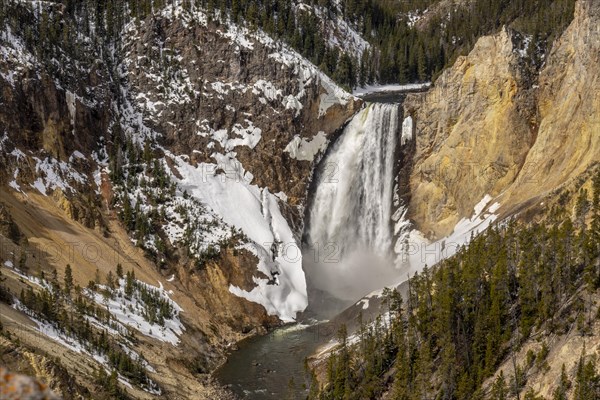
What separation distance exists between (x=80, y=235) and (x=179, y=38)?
99.1 feet

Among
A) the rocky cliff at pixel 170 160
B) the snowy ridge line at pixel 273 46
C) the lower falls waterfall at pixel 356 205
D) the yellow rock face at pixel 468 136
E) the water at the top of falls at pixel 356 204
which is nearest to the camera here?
the rocky cliff at pixel 170 160

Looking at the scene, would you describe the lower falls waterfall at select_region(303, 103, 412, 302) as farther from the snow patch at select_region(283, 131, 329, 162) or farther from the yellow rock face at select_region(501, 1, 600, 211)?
the yellow rock face at select_region(501, 1, 600, 211)

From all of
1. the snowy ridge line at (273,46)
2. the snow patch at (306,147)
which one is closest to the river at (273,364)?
the snow patch at (306,147)

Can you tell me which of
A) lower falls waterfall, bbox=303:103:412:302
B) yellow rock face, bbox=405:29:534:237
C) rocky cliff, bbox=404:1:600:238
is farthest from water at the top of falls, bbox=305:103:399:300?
yellow rock face, bbox=405:29:534:237

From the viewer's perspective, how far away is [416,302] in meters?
44.3

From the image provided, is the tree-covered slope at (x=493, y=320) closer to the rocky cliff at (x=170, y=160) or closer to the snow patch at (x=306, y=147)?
the rocky cliff at (x=170, y=160)

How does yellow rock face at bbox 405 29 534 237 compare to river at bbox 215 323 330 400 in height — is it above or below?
above

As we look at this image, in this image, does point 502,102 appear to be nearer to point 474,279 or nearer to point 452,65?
point 452,65

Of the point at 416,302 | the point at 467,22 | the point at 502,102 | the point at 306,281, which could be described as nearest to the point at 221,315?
the point at 306,281

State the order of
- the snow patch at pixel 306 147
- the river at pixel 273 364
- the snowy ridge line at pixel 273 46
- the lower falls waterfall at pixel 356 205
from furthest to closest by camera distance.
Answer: the snowy ridge line at pixel 273 46 → the snow patch at pixel 306 147 → the lower falls waterfall at pixel 356 205 → the river at pixel 273 364

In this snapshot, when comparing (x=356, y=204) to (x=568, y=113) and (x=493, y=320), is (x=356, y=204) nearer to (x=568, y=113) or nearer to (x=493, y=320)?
(x=568, y=113)

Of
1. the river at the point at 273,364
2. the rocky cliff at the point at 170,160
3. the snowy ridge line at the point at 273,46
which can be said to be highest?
the snowy ridge line at the point at 273,46

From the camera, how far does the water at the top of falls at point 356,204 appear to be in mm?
66000

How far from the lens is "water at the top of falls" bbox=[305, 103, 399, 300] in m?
66.0
